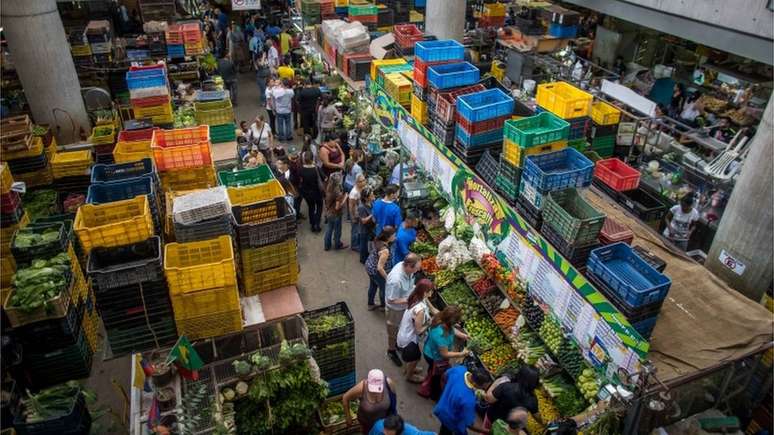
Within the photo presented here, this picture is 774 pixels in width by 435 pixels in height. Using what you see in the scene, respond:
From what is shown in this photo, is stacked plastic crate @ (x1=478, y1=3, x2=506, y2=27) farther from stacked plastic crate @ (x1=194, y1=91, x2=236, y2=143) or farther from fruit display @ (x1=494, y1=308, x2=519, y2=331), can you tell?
fruit display @ (x1=494, y1=308, x2=519, y2=331)

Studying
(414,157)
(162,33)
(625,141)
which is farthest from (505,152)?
(162,33)

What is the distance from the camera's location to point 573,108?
28.5 feet

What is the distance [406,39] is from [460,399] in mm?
9695

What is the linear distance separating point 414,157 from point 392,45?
4.67 m

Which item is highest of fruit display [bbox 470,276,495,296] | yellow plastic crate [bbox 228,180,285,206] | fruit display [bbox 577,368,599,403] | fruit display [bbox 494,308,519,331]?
yellow plastic crate [bbox 228,180,285,206]

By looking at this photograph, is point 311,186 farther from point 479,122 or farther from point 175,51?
point 175,51

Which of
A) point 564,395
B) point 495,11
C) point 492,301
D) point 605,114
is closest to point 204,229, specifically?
point 492,301

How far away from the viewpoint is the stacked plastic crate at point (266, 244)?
6176 mm

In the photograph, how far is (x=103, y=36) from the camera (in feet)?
45.1

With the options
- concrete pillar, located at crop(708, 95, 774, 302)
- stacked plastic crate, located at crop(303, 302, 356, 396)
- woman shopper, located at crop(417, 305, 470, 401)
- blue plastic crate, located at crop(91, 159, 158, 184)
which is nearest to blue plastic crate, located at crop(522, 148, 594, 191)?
woman shopper, located at crop(417, 305, 470, 401)

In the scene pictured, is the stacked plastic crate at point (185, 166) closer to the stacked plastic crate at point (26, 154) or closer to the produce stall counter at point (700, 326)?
the stacked plastic crate at point (26, 154)

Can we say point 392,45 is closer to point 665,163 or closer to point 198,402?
point 665,163

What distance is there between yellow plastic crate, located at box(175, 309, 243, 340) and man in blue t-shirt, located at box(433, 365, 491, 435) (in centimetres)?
242

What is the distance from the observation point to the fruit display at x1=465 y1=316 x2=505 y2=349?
23.9ft
